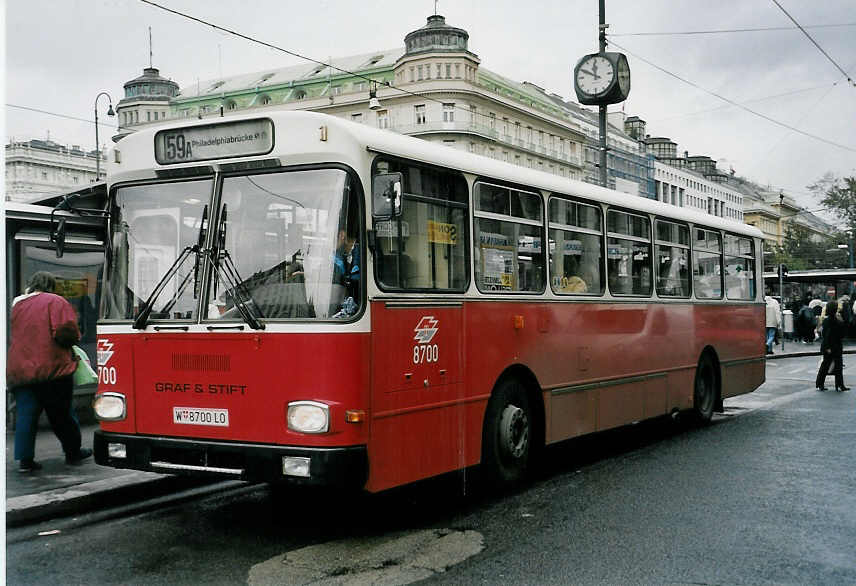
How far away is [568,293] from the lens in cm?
907

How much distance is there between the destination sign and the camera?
6.49m

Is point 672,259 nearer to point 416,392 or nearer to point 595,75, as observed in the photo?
point 416,392

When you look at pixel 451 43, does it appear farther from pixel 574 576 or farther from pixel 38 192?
pixel 574 576

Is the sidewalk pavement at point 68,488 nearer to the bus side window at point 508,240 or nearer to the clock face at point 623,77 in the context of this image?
the bus side window at point 508,240

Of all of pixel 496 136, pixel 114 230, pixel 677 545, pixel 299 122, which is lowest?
pixel 677 545

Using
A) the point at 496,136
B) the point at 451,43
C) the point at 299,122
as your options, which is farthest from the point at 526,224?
the point at 496,136

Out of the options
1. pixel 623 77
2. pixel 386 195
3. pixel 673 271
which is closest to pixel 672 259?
pixel 673 271

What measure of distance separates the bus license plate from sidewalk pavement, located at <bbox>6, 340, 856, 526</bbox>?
4.50ft

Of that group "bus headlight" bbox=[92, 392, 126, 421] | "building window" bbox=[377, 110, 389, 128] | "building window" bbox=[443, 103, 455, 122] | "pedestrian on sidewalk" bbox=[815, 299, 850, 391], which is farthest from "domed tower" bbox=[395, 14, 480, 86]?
"bus headlight" bbox=[92, 392, 126, 421]

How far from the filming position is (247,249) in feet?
20.9

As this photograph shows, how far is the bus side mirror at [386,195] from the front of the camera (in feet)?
20.3

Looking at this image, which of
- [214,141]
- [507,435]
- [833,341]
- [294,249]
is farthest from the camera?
[833,341]

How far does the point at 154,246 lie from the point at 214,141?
853 mm

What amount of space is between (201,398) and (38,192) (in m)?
7.12
